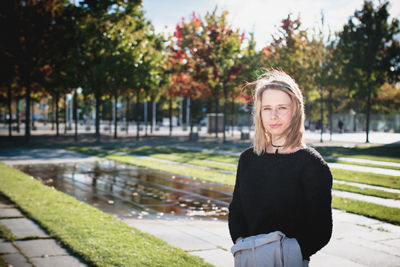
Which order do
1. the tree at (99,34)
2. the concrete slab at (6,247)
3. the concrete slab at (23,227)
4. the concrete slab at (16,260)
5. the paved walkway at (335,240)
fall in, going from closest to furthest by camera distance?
the concrete slab at (16,260) < the paved walkway at (335,240) < the concrete slab at (6,247) < the concrete slab at (23,227) < the tree at (99,34)

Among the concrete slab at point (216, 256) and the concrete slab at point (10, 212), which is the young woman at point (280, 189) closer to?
the concrete slab at point (216, 256)

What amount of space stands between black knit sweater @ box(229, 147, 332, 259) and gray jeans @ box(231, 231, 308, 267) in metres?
0.13

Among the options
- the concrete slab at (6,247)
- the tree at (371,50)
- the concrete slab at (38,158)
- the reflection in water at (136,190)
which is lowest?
the reflection in water at (136,190)

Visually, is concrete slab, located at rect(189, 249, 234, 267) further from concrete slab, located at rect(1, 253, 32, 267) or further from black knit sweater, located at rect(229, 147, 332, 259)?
black knit sweater, located at rect(229, 147, 332, 259)

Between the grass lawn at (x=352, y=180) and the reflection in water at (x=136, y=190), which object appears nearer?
the grass lawn at (x=352, y=180)

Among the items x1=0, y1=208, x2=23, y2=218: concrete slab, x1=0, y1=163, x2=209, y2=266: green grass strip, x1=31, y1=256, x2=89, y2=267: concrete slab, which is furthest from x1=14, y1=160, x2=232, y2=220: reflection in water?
x1=31, y1=256, x2=89, y2=267: concrete slab

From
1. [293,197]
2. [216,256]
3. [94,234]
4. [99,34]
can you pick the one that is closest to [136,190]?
[94,234]

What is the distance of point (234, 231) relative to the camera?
2.76 metres

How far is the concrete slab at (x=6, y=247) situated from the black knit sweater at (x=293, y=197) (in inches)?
171

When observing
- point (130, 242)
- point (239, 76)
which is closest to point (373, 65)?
point (239, 76)

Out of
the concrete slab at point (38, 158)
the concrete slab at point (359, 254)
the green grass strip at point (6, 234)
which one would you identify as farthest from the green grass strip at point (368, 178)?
the concrete slab at point (38, 158)

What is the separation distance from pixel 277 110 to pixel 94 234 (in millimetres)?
4812

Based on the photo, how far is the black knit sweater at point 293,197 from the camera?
2.43 metres

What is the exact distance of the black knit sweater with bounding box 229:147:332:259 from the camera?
2.43 m
